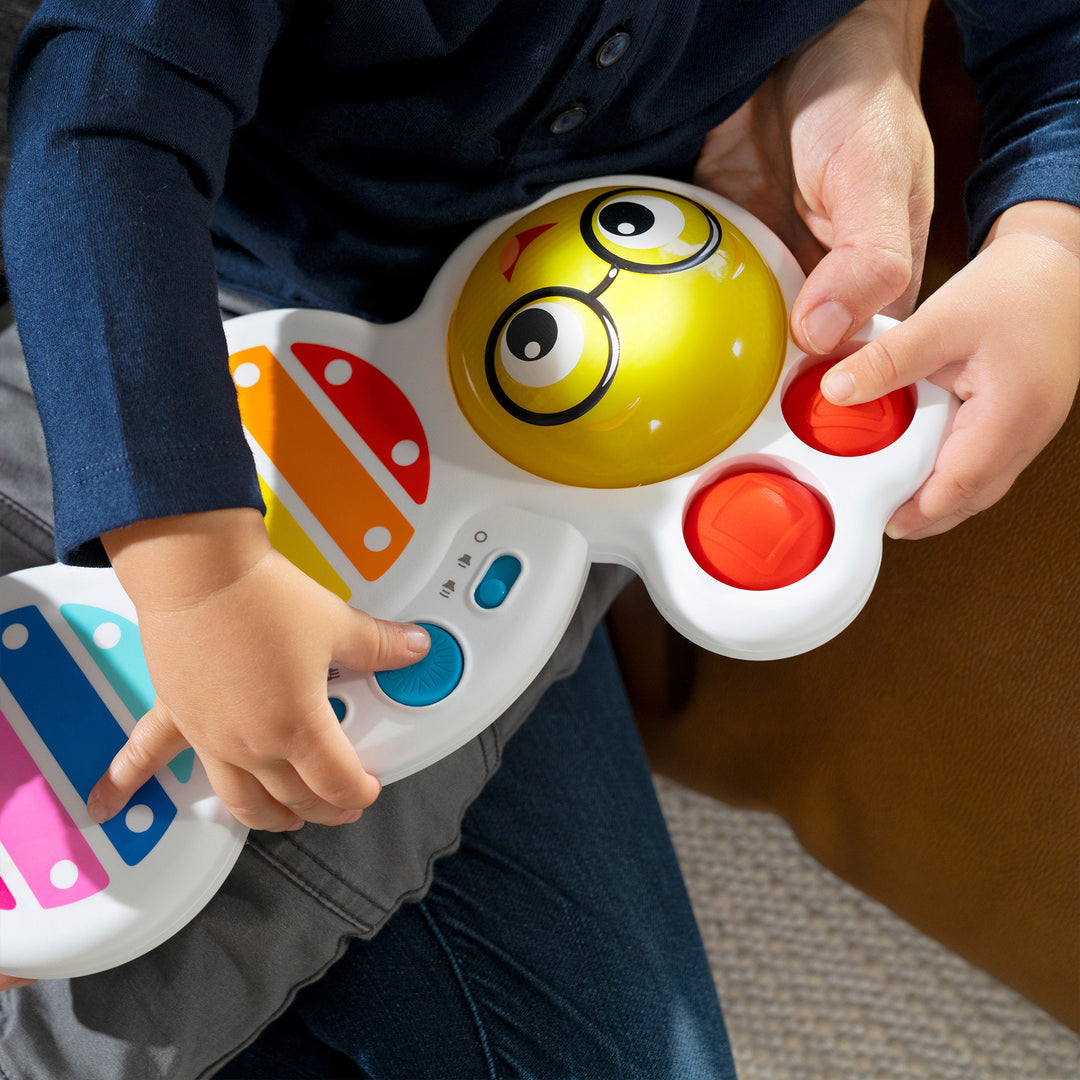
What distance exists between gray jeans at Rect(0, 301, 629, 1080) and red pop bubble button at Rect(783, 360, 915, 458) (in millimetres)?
224

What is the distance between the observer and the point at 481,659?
0.41 meters

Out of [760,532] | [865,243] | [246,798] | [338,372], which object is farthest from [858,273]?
[246,798]

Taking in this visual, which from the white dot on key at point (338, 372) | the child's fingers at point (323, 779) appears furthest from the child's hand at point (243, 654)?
Answer: the white dot on key at point (338, 372)

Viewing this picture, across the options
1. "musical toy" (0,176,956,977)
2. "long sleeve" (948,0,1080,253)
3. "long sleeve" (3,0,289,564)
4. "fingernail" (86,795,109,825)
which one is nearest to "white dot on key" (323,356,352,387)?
"musical toy" (0,176,956,977)

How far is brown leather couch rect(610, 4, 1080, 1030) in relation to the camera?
1.62 feet

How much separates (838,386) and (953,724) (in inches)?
9.2

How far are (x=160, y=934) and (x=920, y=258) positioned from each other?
0.49 meters

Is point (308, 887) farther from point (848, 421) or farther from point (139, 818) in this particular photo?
point (848, 421)

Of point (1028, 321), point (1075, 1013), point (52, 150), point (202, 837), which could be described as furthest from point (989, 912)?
point (52, 150)

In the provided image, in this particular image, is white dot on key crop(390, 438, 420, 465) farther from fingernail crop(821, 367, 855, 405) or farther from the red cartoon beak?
fingernail crop(821, 367, 855, 405)

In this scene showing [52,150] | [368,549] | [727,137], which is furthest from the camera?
[727,137]

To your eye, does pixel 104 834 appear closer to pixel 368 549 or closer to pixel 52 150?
pixel 368 549

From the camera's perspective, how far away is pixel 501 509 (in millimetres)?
439

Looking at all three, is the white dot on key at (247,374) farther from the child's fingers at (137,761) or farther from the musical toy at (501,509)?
the child's fingers at (137,761)
